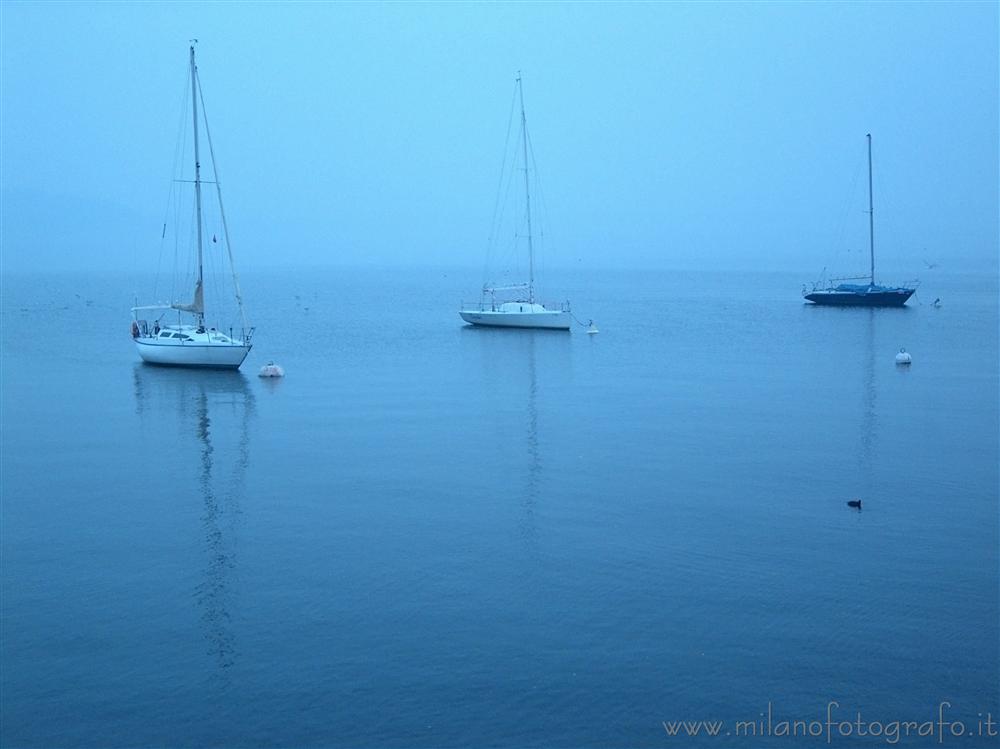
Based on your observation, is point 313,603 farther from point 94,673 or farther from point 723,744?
point 723,744

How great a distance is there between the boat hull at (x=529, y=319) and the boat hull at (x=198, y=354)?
81.0 ft

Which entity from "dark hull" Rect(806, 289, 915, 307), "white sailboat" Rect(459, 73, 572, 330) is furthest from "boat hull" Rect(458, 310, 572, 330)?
"dark hull" Rect(806, 289, 915, 307)

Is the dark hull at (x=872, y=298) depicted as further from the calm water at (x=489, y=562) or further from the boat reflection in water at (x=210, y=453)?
the boat reflection in water at (x=210, y=453)

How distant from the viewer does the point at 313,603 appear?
58.2ft

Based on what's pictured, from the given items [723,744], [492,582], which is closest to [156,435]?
[492,582]

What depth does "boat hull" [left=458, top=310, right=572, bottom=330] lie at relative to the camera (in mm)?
67688

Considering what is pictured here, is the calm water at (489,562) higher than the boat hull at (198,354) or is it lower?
lower

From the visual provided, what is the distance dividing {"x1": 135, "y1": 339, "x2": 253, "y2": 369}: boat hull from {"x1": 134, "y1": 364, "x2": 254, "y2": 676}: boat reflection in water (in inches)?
13.8

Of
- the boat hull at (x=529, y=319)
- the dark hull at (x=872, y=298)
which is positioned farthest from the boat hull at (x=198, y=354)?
the dark hull at (x=872, y=298)

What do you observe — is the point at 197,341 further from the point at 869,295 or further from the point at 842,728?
the point at 869,295

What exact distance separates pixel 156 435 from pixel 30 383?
14888mm

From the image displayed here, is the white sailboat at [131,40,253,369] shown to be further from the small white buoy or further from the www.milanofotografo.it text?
the www.milanofotografo.it text

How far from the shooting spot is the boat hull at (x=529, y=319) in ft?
222

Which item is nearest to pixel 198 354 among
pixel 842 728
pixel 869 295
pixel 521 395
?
pixel 521 395
